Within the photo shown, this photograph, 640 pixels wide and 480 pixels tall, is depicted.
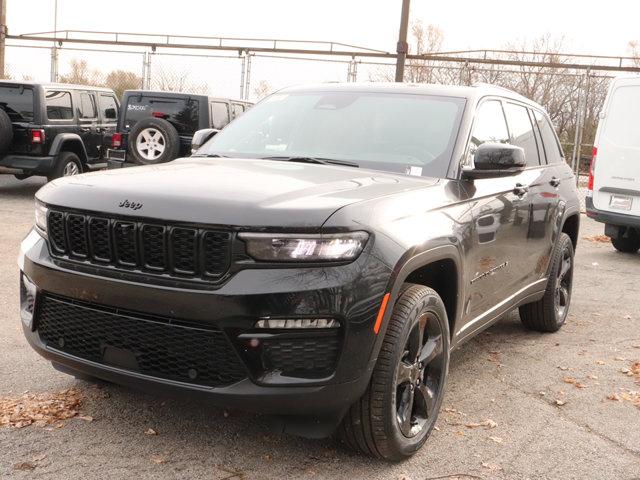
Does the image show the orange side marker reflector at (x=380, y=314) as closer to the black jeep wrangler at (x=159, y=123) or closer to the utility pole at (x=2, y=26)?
the black jeep wrangler at (x=159, y=123)

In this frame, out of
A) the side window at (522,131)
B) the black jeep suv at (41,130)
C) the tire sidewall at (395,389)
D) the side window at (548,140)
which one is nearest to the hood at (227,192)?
the tire sidewall at (395,389)

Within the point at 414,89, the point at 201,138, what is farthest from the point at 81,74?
the point at 414,89

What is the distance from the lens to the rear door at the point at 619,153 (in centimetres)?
1020

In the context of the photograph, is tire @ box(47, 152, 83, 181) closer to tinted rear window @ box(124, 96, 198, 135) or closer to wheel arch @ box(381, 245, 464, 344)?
tinted rear window @ box(124, 96, 198, 135)

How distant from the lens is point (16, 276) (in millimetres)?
6832

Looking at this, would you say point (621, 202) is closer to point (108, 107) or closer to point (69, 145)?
point (69, 145)

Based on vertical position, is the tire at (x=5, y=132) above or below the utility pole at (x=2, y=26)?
below

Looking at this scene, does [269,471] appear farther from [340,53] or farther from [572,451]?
[340,53]

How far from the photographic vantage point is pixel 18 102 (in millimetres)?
11875

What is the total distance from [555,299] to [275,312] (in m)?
3.60

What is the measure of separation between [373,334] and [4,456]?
1.70 meters

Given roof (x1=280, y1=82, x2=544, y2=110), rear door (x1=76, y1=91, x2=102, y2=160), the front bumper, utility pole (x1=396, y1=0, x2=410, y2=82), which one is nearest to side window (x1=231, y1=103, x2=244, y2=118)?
rear door (x1=76, y1=91, x2=102, y2=160)

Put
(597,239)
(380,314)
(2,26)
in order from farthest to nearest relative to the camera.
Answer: (2,26)
(597,239)
(380,314)

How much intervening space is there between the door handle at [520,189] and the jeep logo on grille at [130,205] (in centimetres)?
255
